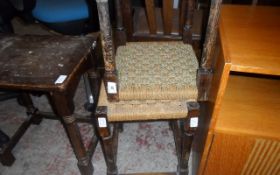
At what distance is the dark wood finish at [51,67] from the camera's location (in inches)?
30.7

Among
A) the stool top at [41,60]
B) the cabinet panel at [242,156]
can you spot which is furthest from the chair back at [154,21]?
the cabinet panel at [242,156]

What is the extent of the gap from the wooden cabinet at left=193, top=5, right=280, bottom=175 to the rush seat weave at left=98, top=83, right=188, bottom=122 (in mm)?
104

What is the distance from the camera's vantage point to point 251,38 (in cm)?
68

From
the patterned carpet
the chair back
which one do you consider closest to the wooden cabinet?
the chair back

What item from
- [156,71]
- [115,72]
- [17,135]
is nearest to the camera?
[115,72]

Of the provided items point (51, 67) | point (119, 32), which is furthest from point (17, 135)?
point (119, 32)

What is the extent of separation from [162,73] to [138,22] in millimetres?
525

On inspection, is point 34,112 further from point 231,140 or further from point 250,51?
point 250,51

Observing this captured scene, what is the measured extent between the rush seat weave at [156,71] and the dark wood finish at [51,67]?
153 mm

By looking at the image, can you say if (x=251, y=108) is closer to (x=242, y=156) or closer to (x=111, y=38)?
(x=242, y=156)

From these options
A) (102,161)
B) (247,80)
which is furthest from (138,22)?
(102,161)

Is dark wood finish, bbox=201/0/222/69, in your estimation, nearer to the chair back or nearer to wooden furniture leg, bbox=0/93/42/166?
the chair back

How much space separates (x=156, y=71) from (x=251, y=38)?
1.09ft

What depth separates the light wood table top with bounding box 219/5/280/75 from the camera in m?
0.60
